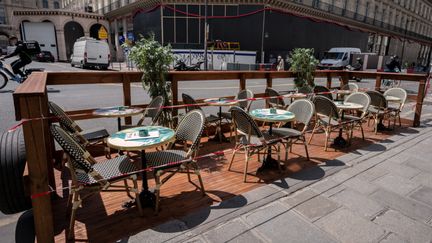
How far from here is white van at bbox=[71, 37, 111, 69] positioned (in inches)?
850

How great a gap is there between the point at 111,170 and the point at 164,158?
598 millimetres

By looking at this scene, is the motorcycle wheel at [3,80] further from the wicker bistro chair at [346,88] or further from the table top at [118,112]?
the wicker bistro chair at [346,88]

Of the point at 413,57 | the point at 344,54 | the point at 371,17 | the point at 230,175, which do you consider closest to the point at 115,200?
the point at 230,175

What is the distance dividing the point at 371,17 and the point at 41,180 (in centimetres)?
5133

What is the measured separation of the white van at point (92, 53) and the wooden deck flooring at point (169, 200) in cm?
2037

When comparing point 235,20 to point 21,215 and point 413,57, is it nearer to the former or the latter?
point 21,215

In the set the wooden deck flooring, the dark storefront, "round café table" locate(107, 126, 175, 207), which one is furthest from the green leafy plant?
the dark storefront

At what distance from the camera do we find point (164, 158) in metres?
3.14

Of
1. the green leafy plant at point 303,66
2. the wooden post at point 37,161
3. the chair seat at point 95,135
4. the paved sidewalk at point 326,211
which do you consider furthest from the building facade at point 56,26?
the paved sidewalk at point 326,211

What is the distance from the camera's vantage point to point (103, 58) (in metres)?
22.4

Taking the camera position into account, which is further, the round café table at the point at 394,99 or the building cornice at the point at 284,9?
the building cornice at the point at 284,9

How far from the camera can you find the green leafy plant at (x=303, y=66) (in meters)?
7.18

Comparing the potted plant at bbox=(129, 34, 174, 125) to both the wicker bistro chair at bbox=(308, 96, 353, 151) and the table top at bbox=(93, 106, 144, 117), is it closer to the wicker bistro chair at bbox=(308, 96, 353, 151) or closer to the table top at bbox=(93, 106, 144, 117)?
the table top at bbox=(93, 106, 144, 117)

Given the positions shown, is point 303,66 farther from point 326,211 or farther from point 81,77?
point 81,77
